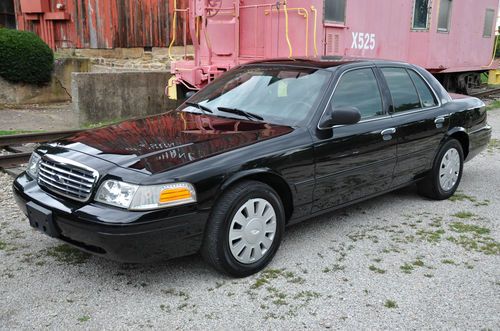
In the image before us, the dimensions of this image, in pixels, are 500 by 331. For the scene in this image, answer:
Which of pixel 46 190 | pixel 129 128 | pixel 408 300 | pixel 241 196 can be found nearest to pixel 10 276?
pixel 46 190

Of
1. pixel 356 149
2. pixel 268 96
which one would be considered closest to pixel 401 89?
pixel 356 149

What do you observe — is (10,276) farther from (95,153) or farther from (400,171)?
(400,171)

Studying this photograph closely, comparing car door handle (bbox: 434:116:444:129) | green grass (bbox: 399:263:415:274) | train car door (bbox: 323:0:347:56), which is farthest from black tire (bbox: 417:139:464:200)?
train car door (bbox: 323:0:347:56)

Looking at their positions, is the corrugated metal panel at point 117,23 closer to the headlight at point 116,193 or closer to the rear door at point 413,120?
the rear door at point 413,120

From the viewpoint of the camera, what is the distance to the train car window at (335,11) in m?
8.74

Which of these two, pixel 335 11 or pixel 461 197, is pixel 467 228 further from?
pixel 335 11

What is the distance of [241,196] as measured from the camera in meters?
3.60

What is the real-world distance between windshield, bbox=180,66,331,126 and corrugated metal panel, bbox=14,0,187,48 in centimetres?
942

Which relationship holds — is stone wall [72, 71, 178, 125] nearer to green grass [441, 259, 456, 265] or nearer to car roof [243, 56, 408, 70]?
car roof [243, 56, 408, 70]

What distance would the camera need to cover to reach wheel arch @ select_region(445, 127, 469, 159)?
5.57 meters

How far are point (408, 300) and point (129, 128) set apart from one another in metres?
2.52

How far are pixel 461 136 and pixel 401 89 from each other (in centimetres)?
115

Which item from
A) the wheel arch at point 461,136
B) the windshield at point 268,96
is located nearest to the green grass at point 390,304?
the windshield at point 268,96

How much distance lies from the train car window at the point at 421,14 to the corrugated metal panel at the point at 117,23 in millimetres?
5885
